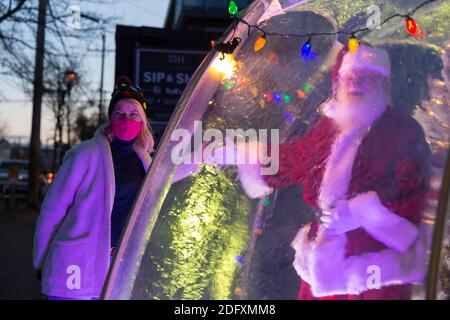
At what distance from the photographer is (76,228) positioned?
3.53 meters

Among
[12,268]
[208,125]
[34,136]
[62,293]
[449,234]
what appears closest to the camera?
[208,125]

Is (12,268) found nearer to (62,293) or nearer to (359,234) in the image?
(62,293)

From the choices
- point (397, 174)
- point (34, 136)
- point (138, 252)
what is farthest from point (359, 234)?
point (34, 136)

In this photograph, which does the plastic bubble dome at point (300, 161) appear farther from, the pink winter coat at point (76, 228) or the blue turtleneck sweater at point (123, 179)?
the blue turtleneck sweater at point (123, 179)

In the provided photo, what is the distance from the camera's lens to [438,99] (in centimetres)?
300

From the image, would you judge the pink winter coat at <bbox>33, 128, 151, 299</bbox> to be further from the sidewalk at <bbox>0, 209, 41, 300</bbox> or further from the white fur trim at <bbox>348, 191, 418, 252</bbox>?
the sidewalk at <bbox>0, 209, 41, 300</bbox>

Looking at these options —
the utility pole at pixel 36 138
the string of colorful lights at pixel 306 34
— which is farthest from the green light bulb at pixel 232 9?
the utility pole at pixel 36 138

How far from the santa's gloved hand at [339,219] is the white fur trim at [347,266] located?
32 mm

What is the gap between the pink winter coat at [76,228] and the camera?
138 inches

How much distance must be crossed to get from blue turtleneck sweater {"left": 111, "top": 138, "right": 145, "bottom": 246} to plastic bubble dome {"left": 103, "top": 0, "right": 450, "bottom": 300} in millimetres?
675

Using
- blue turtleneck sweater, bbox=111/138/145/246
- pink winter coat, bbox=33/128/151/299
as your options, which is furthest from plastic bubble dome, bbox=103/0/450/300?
blue turtleneck sweater, bbox=111/138/145/246

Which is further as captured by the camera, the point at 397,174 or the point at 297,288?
the point at 297,288

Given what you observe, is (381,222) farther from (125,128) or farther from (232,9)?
(125,128)
